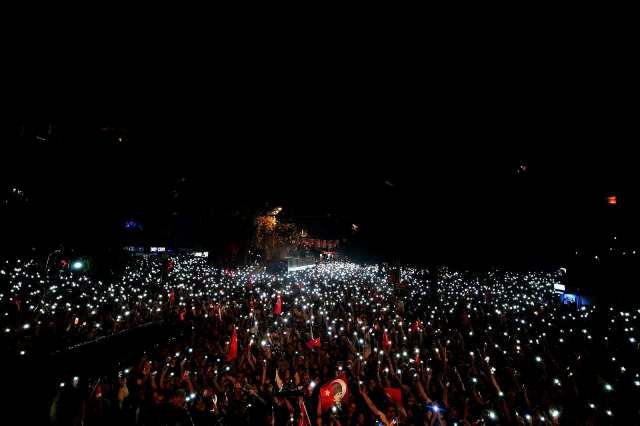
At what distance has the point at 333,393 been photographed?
554cm

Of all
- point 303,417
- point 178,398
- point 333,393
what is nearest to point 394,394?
point 333,393

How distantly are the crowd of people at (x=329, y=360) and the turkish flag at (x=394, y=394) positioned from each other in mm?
20

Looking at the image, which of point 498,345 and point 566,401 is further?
point 498,345

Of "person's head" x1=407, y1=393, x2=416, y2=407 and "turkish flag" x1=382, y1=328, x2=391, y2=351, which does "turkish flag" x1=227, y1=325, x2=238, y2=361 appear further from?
"person's head" x1=407, y1=393, x2=416, y2=407

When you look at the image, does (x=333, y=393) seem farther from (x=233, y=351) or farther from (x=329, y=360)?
(x=233, y=351)

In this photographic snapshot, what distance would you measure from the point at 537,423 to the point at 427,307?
9.09 m

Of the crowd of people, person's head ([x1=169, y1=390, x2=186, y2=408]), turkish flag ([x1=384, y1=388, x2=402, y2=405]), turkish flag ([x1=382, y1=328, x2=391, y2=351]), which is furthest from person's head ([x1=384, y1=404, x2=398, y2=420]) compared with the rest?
turkish flag ([x1=382, y1=328, x2=391, y2=351])

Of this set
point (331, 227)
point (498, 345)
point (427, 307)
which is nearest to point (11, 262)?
point (427, 307)

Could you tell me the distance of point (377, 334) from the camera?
9.98 meters

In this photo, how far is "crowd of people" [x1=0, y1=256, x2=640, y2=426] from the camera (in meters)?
5.29

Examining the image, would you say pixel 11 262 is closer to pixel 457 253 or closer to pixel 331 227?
pixel 457 253

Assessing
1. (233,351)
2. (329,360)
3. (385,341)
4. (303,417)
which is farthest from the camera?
(385,341)

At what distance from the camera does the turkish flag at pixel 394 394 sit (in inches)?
225

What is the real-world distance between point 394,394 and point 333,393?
1.06m
